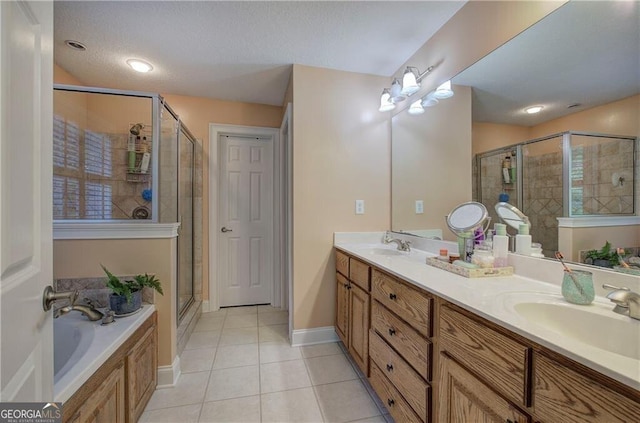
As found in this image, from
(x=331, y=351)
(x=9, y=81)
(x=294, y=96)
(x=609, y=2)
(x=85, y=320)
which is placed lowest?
(x=331, y=351)

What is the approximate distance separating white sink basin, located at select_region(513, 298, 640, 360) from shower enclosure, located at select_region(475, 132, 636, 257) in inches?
13.7

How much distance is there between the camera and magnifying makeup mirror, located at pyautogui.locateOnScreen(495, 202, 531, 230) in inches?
48.1

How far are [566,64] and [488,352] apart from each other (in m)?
1.22

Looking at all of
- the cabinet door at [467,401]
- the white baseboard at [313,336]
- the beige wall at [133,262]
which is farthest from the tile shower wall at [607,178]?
the beige wall at [133,262]

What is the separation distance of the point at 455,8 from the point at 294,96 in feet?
3.94

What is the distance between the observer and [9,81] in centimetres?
48

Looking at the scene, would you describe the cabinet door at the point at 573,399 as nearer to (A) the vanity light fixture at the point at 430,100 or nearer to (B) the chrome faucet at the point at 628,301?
(B) the chrome faucet at the point at 628,301

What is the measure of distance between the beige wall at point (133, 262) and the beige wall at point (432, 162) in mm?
1776

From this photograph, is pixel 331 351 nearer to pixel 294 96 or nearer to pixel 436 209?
pixel 436 209

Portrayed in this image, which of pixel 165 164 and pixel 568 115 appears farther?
pixel 165 164

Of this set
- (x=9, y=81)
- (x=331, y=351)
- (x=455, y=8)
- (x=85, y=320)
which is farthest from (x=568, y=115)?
(x=85, y=320)

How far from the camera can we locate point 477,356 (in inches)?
30.9

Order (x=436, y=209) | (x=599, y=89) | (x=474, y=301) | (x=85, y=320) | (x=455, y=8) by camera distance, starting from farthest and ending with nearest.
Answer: (x=436, y=209) < (x=455, y=8) < (x=85, y=320) < (x=599, y=89) < (x=474, y=301)

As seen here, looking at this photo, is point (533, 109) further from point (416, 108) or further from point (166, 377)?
point (166, 377)
